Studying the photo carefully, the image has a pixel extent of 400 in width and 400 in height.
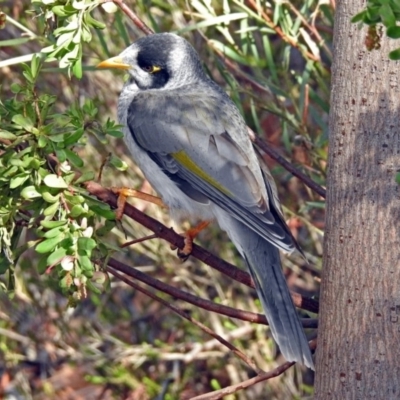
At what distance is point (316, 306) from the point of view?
3148mm

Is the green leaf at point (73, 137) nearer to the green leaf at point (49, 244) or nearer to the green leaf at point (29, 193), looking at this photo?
the green leaf at point (29, 193)

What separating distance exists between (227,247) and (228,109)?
167 cm

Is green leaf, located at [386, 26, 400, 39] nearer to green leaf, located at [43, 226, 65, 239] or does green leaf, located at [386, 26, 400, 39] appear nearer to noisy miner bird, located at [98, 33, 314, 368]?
green leaf, located at [43, 226, 65, 239]

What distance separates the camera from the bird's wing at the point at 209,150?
3.78 m

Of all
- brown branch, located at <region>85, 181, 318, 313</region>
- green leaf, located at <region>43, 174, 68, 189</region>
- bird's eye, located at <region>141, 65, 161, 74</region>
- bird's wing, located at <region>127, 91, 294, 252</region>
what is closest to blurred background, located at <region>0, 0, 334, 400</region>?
bird's eye, located at <region>141, 65, 161, 74</region>

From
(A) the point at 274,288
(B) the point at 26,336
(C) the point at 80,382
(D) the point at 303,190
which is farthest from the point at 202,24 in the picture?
(C) the point at 80,382

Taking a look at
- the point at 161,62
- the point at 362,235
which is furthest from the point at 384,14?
the point at 161,62

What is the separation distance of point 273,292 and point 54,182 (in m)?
1.14

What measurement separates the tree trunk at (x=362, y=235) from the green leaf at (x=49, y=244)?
0.82 m

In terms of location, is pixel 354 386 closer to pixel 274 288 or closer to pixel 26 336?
pixel 274 288

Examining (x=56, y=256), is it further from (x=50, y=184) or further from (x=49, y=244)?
(x=50, y=184)

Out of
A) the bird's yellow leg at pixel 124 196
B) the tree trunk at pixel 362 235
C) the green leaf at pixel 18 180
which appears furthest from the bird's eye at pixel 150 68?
the green leaf at pixel 18 180

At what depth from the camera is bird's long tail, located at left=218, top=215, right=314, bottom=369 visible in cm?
319

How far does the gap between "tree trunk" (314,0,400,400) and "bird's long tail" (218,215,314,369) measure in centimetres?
43
